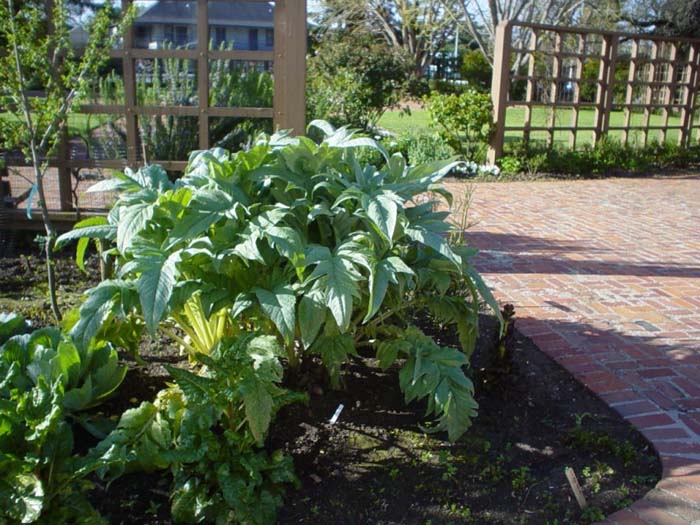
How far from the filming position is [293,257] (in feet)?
7.96

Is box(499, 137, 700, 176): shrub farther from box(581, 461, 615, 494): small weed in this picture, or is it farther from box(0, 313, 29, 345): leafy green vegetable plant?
box(0, 313, 29, 345): leafy green vegetable plant

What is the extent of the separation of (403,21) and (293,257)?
19324 mm

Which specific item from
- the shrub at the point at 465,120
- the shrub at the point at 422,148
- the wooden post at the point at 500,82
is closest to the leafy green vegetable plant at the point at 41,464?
the shrub at the point at 422,148

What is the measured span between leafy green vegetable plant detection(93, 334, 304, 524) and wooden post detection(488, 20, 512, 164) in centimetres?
908

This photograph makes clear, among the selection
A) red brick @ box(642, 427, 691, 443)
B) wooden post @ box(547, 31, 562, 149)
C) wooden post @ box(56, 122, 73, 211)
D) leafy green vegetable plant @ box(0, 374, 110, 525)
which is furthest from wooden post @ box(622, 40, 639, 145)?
leafy green vegetable plant @ box(0, 374, 110, 525)

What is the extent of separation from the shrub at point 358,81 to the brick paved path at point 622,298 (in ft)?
10.8

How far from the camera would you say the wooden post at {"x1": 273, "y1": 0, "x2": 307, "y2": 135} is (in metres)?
5.01

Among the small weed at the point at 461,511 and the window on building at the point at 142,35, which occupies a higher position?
the window on building at the point at 142,35

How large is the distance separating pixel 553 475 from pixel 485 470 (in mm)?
261

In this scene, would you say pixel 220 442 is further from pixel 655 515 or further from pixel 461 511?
pixel 655 515

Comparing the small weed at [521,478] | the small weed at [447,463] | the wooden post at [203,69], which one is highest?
the wooden post at [203,69]

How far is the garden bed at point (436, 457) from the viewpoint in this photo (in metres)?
2.35

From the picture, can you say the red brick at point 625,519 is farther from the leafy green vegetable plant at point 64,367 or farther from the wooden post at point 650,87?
the wooden post at point 650,87

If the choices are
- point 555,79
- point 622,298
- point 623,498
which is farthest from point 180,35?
point 555,79
